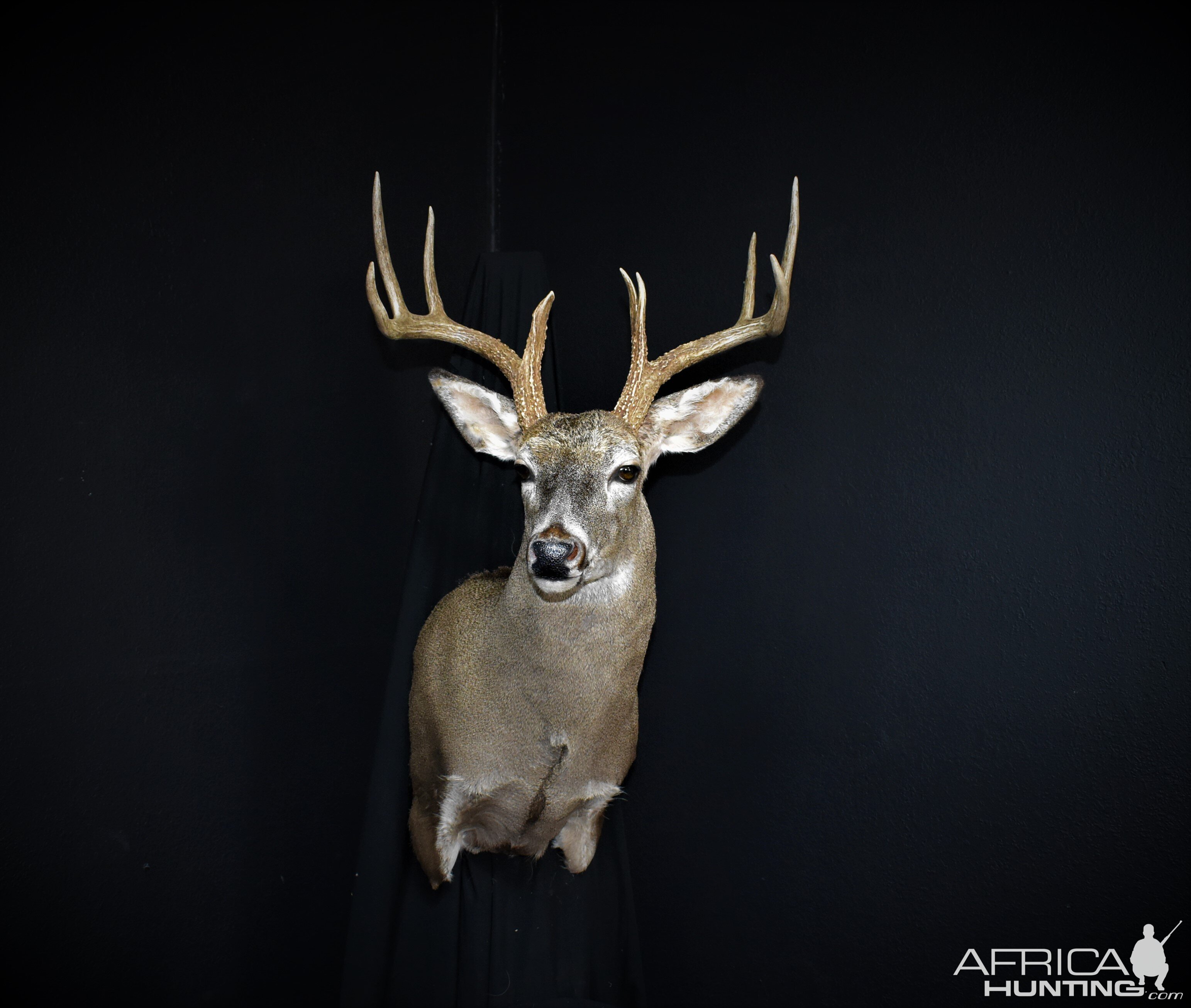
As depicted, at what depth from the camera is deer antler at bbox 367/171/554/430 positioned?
86.4 inches

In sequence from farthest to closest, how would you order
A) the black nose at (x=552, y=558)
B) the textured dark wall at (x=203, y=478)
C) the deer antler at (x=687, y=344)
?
the deer antler at (x=687, y=344)
the textured dark wall at (x=203, y=478)
the black nose at (x=552, y=558)

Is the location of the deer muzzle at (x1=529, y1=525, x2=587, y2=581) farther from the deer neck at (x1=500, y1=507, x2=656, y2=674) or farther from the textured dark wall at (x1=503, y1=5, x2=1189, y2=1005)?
the textured dark wall at (x1=503, y1=5, x2=1189, y2=1005)

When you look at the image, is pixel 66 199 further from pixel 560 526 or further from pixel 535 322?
pixel 560 526

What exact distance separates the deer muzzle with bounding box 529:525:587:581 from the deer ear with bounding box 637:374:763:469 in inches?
18.4

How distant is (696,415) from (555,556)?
2.26 ft

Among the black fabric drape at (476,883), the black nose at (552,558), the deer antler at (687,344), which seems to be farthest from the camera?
the black fabric drape at (476,883)

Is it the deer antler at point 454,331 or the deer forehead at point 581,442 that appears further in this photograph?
the deer antler at point 454,331

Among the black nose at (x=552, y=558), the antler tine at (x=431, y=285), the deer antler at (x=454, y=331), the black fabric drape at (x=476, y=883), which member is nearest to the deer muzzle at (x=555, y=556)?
the black nose at (x=552, y=558)

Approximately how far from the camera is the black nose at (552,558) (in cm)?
180

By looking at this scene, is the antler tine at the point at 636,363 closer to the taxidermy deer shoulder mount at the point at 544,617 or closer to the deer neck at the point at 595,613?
the taxidermy deer shoulder mount at the point at 544,617

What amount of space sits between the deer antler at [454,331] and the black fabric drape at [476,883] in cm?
15

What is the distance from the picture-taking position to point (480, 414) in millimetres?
2303

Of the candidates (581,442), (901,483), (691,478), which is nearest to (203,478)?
(581,442)

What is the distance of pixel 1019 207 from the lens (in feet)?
7.18
